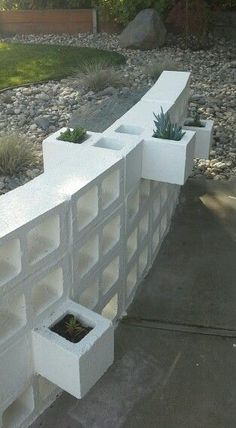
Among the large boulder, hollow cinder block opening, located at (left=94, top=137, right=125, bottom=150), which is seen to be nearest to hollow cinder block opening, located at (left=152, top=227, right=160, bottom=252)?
hollow cinder block opening, located at (left=94, top=137, right=125, bottom=150)

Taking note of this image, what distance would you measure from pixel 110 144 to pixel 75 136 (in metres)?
0.24

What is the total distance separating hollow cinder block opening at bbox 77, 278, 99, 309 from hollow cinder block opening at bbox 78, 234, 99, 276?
129 millimetres

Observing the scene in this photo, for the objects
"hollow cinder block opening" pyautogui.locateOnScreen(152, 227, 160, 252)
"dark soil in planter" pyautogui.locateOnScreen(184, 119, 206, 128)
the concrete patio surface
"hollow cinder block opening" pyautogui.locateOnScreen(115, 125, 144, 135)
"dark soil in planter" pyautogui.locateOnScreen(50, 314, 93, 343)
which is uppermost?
"hollow cinder block opening" pyautogui.locateOnScreen(115, 125, 144, 135)

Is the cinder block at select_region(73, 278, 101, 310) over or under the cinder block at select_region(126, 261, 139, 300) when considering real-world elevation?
over

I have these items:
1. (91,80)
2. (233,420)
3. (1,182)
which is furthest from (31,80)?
(233,420)

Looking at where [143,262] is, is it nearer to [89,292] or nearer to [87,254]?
[89,292]

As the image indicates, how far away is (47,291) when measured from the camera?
2.78 meters

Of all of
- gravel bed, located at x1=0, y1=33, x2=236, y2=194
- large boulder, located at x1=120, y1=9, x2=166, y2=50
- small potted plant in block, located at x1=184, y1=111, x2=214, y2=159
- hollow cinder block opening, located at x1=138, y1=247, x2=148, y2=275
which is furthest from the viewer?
large boulder, located at x1=120, y1=9, x2=166, y2=50

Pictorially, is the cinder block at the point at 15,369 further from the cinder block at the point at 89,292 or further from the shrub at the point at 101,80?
the shrub at the point at 101,80

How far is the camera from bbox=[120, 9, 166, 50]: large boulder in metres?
11.7

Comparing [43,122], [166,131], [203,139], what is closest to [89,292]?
[166,131]

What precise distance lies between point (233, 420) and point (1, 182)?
9.62 feet

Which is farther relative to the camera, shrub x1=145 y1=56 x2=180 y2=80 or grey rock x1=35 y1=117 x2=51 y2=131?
shrub x1=145 y1=56 x2=180 y2=80

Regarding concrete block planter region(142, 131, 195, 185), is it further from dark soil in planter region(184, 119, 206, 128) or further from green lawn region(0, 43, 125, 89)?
green lawn region(0, 43, 125, 89)
